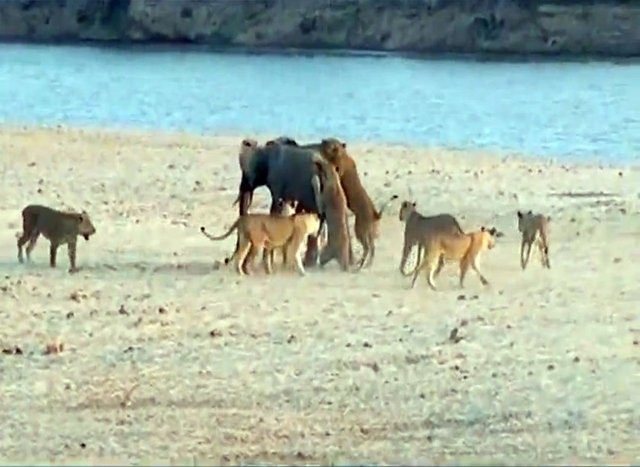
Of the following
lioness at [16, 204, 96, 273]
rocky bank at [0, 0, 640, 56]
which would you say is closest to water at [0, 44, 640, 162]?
rocky bank at [0, 0, 640, 56]

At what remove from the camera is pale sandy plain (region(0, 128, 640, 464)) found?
30.0 ft

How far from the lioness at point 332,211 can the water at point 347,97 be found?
41.4ft

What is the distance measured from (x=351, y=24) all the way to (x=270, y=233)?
63953mm

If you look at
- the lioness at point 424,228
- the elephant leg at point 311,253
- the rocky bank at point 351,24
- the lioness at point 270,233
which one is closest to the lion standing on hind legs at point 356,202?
the elephant leg at point 311,253

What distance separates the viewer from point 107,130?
3023 cm

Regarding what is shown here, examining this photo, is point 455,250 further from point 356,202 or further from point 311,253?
point 356,202

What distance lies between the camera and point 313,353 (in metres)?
11.0

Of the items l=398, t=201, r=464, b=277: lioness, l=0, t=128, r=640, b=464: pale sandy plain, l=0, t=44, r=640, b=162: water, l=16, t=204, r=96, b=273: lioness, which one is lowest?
l=0, t=44, r=640, b=162: water

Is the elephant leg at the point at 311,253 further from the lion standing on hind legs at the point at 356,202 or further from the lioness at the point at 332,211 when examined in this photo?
the lion standing on hind legs at the point at 356,202

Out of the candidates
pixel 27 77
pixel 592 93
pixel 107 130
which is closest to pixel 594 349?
pixel 107 130

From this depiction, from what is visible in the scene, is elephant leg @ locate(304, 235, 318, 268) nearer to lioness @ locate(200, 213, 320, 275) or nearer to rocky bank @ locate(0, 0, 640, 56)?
lioness @ locate(200, 213, 320, 275)

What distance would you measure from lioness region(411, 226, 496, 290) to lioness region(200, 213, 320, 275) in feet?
2.86

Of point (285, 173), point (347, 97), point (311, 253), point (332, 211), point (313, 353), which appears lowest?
point (347, 97)

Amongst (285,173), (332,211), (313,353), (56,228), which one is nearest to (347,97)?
(285,173)
